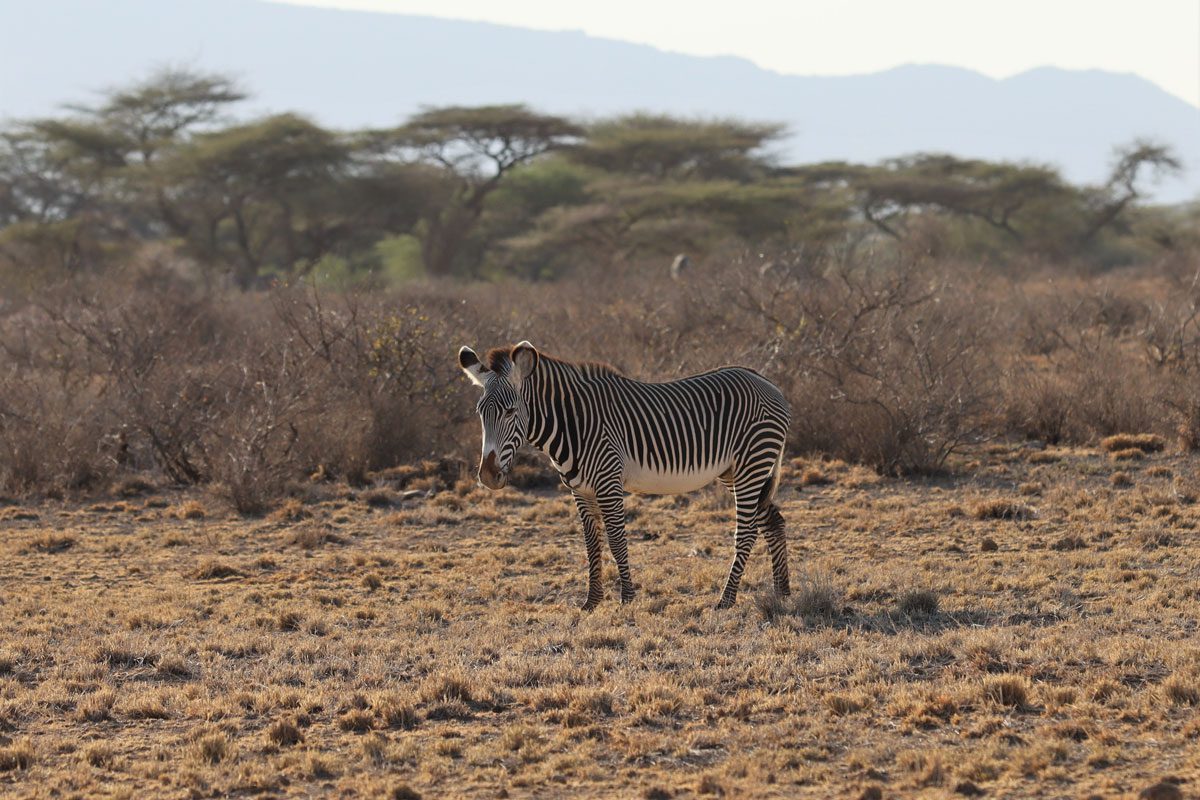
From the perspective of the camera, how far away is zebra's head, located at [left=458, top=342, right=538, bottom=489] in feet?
25.7

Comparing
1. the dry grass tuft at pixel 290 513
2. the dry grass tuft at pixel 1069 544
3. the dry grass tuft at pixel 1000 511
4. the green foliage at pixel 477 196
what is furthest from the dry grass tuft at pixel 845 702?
the green foliage at pixel 477 196

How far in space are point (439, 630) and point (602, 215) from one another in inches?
1154

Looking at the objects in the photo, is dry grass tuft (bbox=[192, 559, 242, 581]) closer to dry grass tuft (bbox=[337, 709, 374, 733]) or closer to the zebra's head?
the zebra's head

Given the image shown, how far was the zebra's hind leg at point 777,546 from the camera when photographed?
28.3 ft

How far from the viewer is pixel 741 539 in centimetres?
855

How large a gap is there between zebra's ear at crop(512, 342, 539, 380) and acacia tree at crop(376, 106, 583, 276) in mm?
32112

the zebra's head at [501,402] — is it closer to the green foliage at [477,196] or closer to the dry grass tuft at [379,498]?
the dry grass tuft at [379,498]

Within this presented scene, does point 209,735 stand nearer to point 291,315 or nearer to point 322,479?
point 322,479

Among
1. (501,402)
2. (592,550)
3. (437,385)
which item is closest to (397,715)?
(501,402)

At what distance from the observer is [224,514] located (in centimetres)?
1191

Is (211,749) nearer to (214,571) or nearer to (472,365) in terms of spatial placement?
(472,365)

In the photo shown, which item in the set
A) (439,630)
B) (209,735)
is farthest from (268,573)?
(209,735)

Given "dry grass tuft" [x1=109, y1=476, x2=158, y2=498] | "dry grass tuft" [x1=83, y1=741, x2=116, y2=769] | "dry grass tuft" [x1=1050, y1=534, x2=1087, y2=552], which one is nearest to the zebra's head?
"dry grass tuft" [x1=83, y1=741, x2=116, y2=769]

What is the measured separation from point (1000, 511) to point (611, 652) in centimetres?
453
